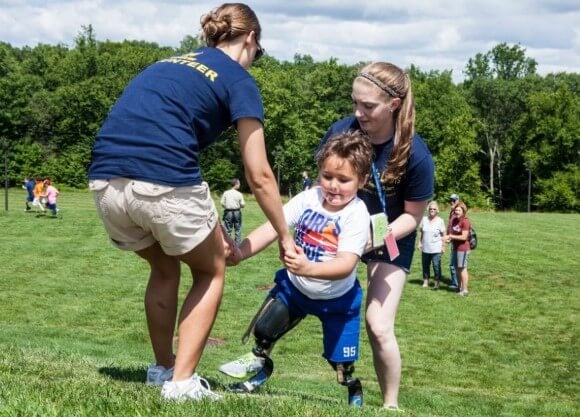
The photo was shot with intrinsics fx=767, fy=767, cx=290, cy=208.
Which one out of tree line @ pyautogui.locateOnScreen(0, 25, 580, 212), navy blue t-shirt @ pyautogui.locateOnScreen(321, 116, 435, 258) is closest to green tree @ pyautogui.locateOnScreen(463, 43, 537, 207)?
tree line @ pyautogui.locateOnScreen(0, 25, 580, 212)

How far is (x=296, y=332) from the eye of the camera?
1260 cm

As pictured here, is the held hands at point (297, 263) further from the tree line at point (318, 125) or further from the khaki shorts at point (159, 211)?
the tree line at point (318, 125)

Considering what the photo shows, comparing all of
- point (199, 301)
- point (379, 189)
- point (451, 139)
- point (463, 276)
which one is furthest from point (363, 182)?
point (451, 139)

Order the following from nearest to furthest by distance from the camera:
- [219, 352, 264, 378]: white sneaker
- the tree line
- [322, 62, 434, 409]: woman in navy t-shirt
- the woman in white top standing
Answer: [219, 352, 264, 378]: white sneaker, [322, 62, 434, 409]: woman in navy t-shirt, the woman in white top standing, the tree line

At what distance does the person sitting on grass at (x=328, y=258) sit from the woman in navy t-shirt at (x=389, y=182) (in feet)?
0.72

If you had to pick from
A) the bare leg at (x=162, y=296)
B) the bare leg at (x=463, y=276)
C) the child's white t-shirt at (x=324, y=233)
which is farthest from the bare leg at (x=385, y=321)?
the bare leg at (x=463, y=276)

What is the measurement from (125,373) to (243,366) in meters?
0.98

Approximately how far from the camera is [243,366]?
450 cm

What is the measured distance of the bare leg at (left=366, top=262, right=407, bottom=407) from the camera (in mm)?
4670

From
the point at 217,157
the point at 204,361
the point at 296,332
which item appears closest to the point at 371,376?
the point at 204,361

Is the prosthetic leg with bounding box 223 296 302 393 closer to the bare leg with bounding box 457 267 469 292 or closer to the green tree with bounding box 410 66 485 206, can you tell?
the bare leg with bounding box 457 267 469 292

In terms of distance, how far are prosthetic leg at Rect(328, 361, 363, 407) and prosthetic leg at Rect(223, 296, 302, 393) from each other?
0.36 meters

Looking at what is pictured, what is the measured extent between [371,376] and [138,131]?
6.86 m

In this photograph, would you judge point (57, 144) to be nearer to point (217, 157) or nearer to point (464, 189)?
point (217, 157)
